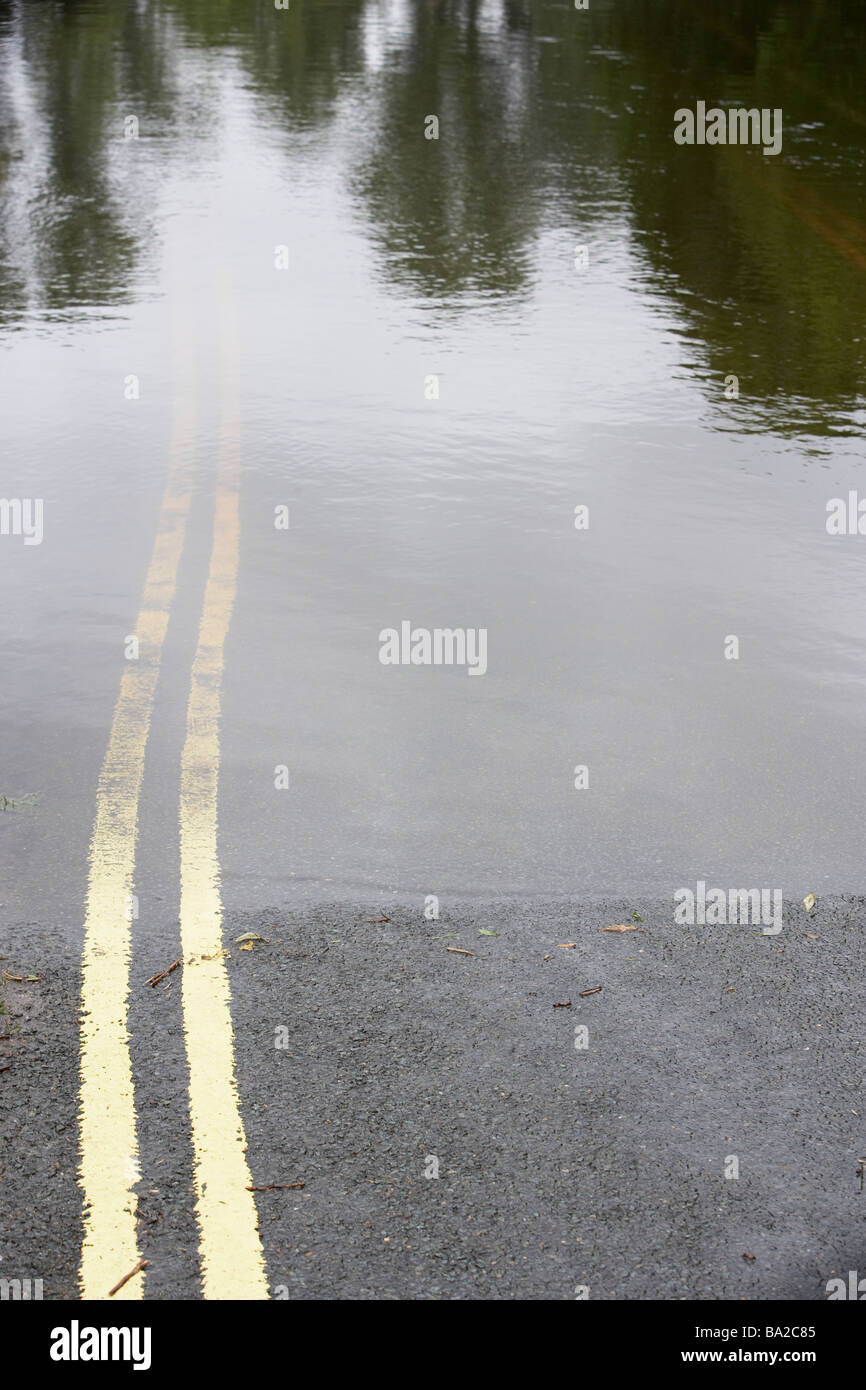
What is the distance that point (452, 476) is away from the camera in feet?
31.9

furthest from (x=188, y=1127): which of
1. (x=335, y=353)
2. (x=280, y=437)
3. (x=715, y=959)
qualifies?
(x=335, y=353)

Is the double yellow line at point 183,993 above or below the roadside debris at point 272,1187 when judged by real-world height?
above

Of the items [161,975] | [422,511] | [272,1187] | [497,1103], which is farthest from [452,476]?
[272,1187]

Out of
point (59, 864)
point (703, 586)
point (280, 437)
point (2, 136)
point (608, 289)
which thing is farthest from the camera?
point (2, 136)

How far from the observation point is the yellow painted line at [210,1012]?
13.6 ft

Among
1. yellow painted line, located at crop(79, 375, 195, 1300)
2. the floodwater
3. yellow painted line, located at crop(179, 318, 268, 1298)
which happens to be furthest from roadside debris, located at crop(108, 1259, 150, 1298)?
the floodwater

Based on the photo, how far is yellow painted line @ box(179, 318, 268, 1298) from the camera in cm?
414

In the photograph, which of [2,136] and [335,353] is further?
[2,136]

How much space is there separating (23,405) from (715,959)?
23.2 ft

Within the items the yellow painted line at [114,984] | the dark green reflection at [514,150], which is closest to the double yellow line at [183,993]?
the yellow painted line at [114,984]

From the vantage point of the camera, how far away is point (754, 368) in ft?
37.1

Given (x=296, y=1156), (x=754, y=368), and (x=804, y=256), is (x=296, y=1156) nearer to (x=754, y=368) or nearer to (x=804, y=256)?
(x=754, y=368)

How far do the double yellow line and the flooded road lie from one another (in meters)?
0.03

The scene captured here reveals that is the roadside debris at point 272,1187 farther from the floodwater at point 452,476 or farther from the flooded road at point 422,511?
the floodwater at point 452,476
